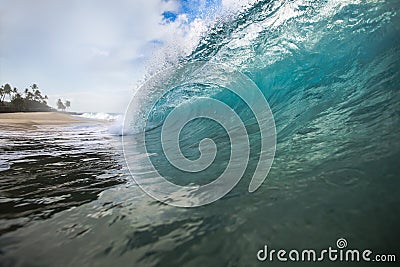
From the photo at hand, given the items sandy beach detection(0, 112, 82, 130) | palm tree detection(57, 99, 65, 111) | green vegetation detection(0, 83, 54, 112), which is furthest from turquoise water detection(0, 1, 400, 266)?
palm tree detection(57, 99, 65, 111)

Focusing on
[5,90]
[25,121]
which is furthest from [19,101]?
[25,121]

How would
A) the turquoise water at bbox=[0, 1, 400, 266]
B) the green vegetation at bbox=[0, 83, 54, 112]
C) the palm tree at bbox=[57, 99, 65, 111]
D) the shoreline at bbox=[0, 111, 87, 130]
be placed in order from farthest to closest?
the palm tree at bbox=[57, 99, 65, 111]
the green vegetation at bbox=[0, 83, 54, 112]
the shoreline at bbox=[0, 111, 87, 130]
the turquoise water at bbox=[0, 1, 400, 266]

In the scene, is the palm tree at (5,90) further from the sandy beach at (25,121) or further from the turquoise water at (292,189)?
the turquoise water at (292,189)

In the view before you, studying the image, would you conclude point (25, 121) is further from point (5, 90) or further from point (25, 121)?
point (5, 90)

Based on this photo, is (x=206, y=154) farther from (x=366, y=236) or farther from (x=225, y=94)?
(x=225, y=94)

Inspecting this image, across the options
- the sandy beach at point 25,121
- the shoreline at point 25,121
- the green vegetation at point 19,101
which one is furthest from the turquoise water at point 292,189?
the green vegetation at point 19,101

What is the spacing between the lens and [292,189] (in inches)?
82.0

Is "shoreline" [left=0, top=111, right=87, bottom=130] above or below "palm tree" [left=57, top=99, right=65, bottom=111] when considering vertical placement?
below

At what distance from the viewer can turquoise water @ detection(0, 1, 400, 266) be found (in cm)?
140

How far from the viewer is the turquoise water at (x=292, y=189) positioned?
4.60ft

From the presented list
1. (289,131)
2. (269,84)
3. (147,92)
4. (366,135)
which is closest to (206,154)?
(289,131)

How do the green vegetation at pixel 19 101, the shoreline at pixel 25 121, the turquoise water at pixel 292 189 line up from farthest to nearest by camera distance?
1. the green vegetation at pixel 19 101
2. the shoreline at pixel 25 121
3. the turquoise water at pixel 292 189

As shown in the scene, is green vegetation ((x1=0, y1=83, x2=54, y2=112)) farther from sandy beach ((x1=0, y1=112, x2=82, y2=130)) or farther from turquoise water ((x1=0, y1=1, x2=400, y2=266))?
turquoise water ((x1=0, y1=1, x2=400, y2=266))

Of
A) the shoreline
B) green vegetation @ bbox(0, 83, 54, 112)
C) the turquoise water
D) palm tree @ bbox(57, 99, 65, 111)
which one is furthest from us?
palm tree @ bbox(57, 99, 65, 111)
